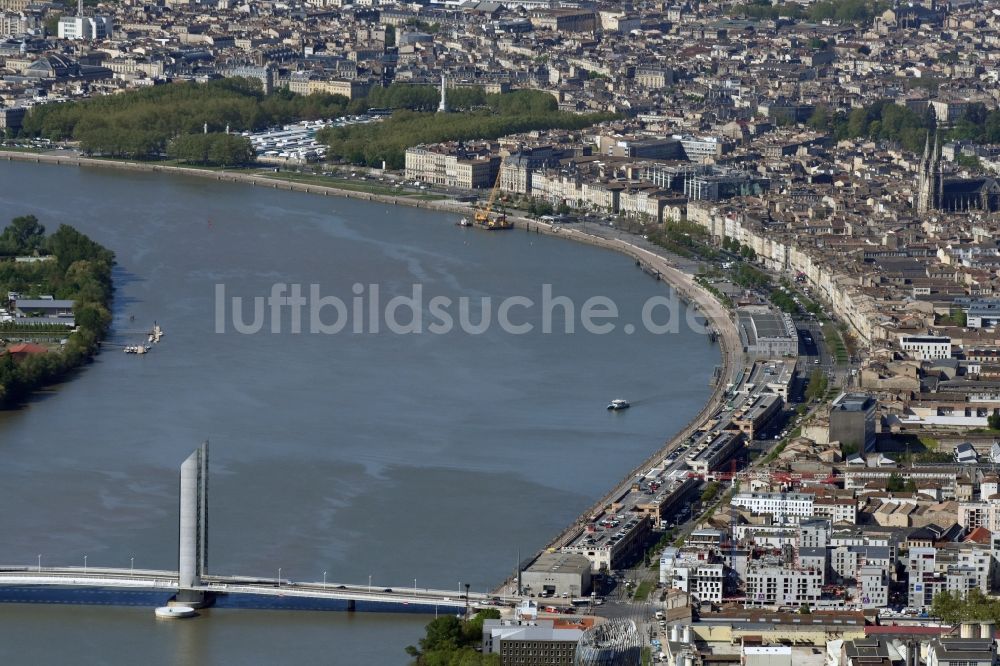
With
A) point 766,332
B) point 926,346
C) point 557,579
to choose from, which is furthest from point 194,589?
point 926,346

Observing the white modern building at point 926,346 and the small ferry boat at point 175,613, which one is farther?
the white modern building at point 926,346

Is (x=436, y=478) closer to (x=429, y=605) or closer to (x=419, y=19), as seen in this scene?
(x=429, y=605)

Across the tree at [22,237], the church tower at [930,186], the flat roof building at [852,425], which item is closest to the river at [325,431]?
the tree at [22,237]

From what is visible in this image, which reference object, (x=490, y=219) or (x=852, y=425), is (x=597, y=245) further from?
(x=852, y=425)

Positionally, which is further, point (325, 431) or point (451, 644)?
point (325, 431)

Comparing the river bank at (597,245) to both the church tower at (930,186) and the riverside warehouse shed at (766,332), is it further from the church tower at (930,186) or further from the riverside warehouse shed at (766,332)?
the church tower at (930,186)

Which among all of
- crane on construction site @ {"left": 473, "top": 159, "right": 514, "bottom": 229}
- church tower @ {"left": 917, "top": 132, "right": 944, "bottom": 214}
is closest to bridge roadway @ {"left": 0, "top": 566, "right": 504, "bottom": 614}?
crane on construction site @ {"left": 473, "top": 159, "right": 514, "bottom": 229}
